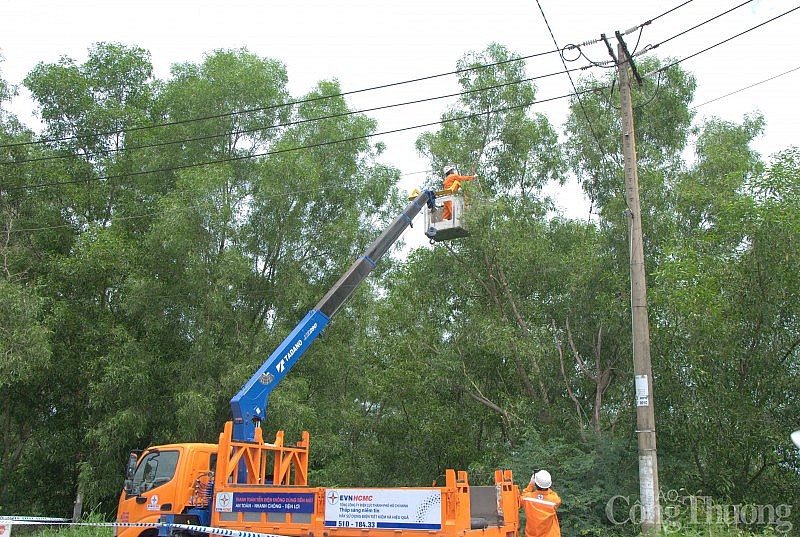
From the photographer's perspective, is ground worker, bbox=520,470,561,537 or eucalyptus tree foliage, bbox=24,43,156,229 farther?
eucalyptus tree foliage, bbox=24,43,156,229

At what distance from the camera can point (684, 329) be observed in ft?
45.0

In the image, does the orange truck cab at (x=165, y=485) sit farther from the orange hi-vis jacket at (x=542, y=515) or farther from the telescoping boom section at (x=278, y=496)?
the orange hi-vis jacket at (x=542, y=515)

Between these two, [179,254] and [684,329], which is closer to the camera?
[684,329]

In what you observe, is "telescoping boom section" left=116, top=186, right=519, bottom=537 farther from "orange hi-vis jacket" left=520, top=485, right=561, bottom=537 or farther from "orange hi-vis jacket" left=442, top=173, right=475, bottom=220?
"orange hi-vis jacket" left=442, top=173, right=475, bottom=220

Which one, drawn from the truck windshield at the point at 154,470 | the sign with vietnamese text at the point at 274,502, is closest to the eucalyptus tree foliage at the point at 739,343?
the sign with vietnamese text at the point at 274,502

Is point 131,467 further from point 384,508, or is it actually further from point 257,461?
point 384,508

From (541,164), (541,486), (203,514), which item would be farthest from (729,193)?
(203,514)

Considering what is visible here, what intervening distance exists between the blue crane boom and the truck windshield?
1.11 metres

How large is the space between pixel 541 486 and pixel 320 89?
20347 mm

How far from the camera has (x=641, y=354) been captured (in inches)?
430

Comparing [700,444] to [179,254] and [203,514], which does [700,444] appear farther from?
[179,254]

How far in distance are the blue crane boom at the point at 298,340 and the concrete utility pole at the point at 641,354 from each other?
172 inches

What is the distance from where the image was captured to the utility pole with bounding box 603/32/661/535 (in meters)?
10.4

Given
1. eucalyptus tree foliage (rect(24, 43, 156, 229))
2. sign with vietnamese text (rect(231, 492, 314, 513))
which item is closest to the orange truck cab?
sign with vietnamese text (rect(231, 492, 314, 513))
